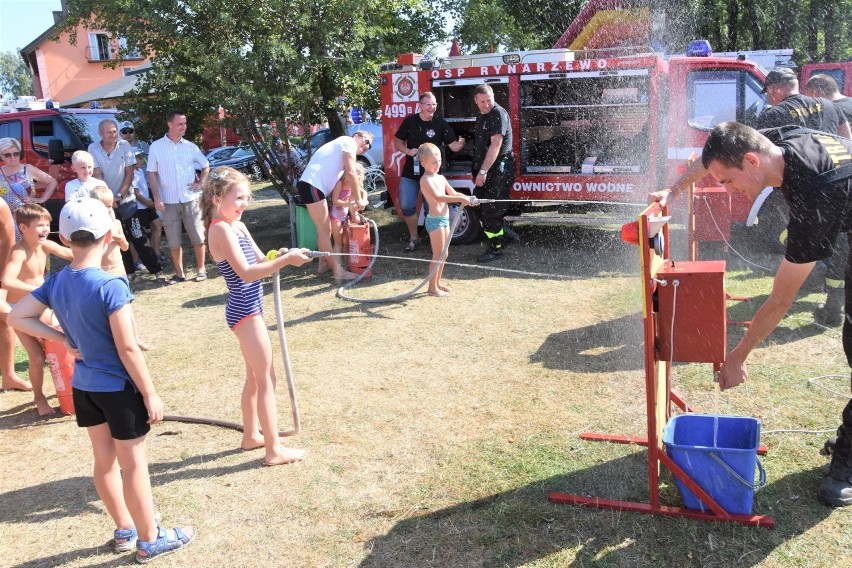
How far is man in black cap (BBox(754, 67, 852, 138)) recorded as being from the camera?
20.1 ft

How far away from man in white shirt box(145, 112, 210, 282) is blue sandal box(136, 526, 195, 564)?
19.5 feet

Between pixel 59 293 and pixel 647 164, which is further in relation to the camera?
pixel 647 164

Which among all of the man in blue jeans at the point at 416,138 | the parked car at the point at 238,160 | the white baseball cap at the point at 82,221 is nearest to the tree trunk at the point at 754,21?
the man in blue jeans at the point at 416,138

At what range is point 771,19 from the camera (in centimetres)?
1991

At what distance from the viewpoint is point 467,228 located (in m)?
9.57

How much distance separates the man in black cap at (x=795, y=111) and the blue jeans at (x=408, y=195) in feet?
14.4

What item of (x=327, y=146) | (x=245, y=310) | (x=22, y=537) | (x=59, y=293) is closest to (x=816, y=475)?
(x=245, y=310)

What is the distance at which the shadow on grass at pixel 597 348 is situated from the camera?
527 cm

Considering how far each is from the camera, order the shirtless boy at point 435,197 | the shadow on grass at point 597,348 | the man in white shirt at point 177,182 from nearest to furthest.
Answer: the shadow on grass at point 597,348 < the shirtless boy at point 435,197 < the man in white shirt at point 177,182

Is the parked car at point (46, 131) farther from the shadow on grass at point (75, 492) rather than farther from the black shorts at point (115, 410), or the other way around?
the black shorts at point (115, 410)

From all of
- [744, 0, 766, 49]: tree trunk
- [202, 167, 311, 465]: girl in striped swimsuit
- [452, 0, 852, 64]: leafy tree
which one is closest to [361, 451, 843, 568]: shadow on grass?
[202, 167, 311, 465]: girl in striped swimsuit

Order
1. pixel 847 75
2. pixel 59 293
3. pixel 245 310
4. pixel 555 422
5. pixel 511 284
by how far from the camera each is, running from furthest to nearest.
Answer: pixel 847 75
pixel 511 284
pixel 555 422
pixel 245 310
pixel 59 293

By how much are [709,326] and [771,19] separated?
2003 centimetres

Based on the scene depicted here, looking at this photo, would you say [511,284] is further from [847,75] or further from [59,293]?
[847,75]
